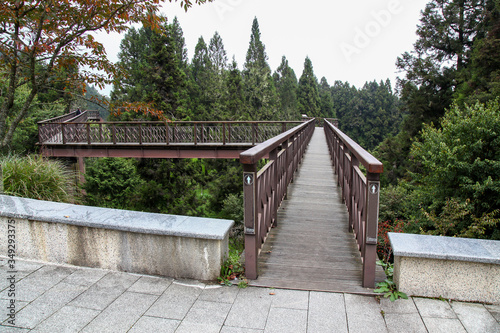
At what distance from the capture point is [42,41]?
16.2 feet

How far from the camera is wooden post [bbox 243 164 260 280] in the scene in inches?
126

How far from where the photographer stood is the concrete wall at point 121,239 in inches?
133

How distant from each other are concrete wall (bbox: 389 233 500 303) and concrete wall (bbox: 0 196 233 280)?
1630 millimetres

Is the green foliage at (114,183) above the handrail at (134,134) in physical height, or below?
below

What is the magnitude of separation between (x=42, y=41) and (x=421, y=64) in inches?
1441

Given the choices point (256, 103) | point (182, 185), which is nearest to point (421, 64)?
point (256, 103)

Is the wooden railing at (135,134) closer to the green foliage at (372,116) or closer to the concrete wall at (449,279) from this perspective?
the concrete wall at (449,279)

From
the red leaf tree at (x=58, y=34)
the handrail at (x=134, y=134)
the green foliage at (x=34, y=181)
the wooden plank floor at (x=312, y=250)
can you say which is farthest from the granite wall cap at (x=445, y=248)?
the handrail at (x=134, y=134)

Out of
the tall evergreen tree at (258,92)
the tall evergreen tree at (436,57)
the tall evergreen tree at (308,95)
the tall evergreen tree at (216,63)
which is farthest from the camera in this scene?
the tall evergreen tree at (308,95)

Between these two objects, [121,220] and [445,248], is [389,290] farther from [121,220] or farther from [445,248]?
[121,220]

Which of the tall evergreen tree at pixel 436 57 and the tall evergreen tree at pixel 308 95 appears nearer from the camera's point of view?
the tall evergreen tree at pixel 436 57

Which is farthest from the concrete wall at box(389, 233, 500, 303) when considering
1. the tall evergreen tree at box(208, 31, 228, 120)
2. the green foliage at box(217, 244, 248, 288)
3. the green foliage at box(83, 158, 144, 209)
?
the tall evergreen tree at box(208, 31, 228, 120)

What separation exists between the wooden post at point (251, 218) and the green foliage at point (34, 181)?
4255mm

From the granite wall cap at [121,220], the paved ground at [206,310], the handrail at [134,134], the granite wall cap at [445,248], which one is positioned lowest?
the paved ground at [206,310]
